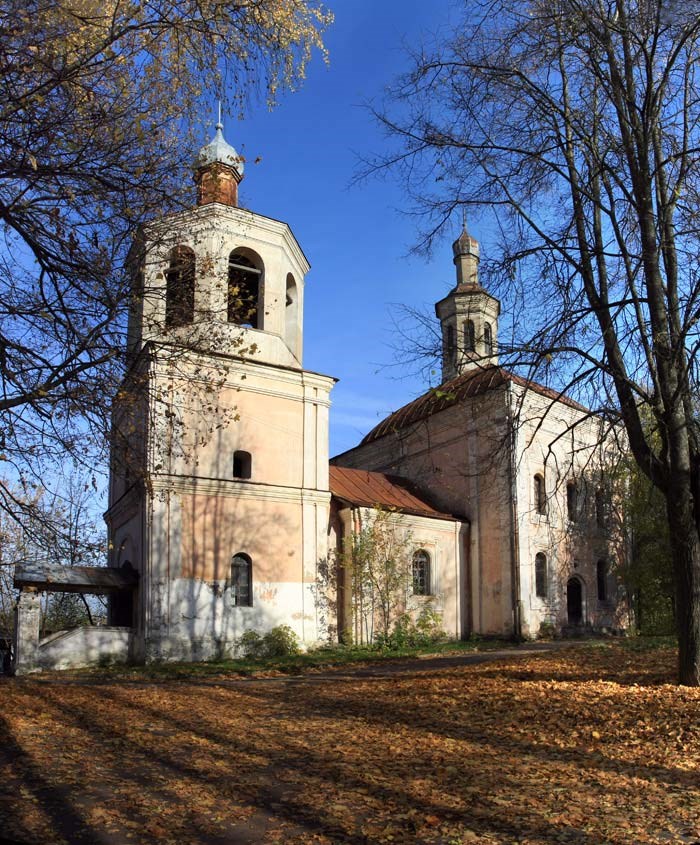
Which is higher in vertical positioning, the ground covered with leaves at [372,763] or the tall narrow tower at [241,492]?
the tall narrow tower at [241,492]

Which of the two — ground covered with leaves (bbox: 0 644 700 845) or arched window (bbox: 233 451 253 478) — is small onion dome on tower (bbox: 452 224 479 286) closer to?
arched window (bbox: 233 451 253 478)

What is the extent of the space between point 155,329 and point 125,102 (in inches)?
106

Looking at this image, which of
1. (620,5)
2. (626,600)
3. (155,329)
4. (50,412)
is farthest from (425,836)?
(626,600)

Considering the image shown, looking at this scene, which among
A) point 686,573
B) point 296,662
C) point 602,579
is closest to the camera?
point 686,573

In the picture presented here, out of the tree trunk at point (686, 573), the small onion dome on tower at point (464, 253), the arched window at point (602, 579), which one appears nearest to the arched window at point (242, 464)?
the tree trunk at point (686, 573)

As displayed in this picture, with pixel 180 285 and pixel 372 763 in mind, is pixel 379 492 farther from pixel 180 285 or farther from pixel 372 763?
pixel 372 763

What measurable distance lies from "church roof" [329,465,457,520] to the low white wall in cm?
761

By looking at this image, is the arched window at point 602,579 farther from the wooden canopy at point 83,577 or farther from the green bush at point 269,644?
the wooden canopy at point 83,577

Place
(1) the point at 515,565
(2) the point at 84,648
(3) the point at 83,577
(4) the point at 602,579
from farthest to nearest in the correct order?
(4) the point at 602,579, (1) the point at 515,565, (3) the point at 83,577, (2) the point at 84,648

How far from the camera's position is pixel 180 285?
953 centimetres

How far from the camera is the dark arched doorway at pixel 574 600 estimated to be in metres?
28.0

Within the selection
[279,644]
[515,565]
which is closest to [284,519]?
[279,644]

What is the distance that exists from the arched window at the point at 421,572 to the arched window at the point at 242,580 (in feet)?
21.5

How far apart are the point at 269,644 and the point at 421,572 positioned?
7095mm
